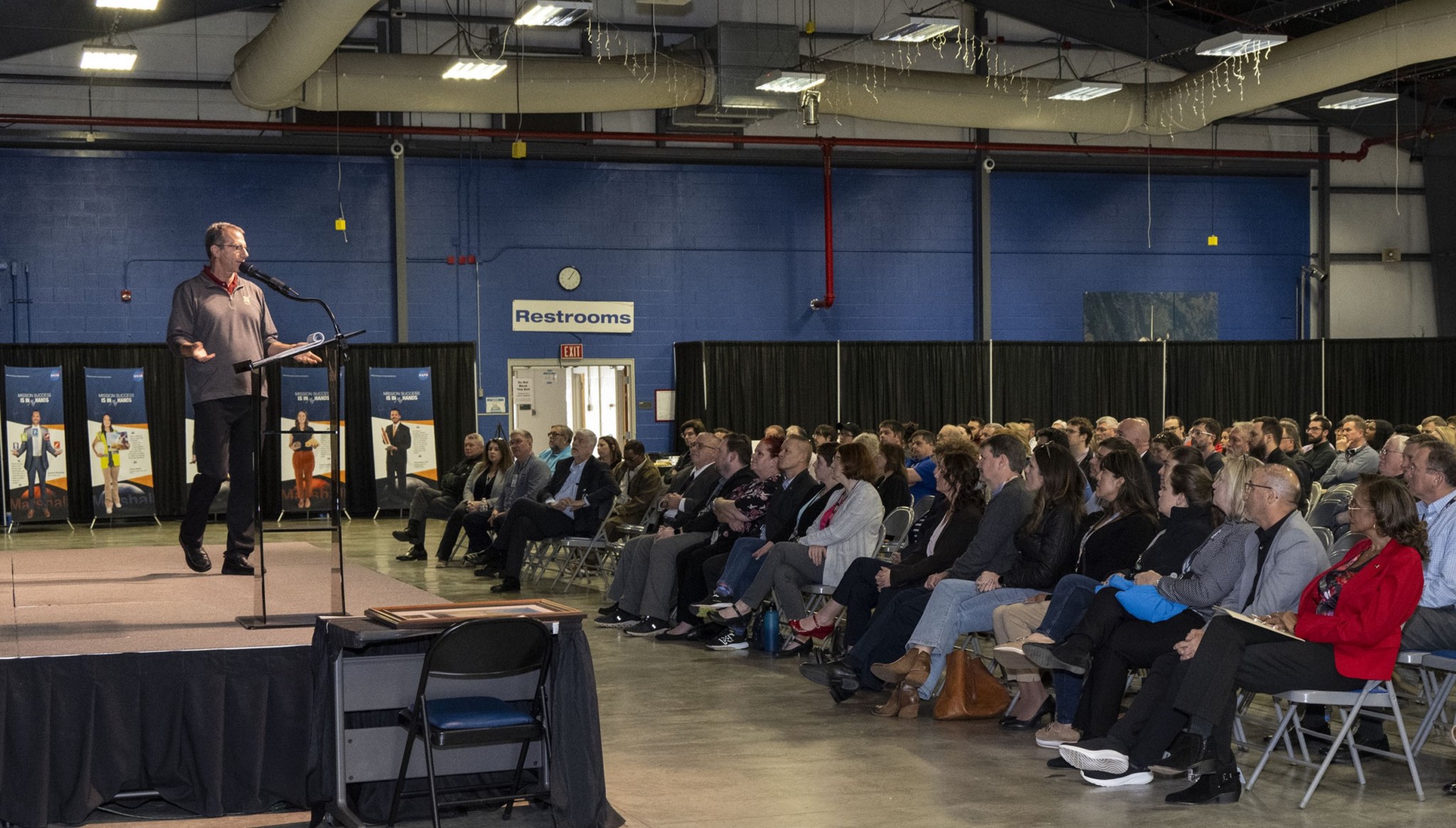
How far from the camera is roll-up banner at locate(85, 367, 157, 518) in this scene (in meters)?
14.5

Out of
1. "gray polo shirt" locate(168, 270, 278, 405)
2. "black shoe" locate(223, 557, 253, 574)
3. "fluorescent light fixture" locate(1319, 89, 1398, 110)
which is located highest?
"fluorescent light fixture" locate(1319, 89, 1398, 110)

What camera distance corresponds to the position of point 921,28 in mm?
11500

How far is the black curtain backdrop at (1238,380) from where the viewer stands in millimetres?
17375

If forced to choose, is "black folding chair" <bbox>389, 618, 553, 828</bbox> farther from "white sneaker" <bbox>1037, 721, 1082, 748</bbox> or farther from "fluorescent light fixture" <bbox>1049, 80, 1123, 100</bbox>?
"fluorescent light fixture" <bbox>1049, 80, 1123, 100</bbox>

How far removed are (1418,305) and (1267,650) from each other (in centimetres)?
1586

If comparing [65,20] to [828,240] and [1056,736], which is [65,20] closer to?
[828,240]

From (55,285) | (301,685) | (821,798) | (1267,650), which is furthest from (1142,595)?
(55,285)

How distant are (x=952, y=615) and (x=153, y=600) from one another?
305 cm

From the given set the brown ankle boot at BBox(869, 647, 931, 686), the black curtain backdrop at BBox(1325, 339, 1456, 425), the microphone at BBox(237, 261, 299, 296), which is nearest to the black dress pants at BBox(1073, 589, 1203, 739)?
the brown ankle boot at BBox(869, 647, 931, 686)

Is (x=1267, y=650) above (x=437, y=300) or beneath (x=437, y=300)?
beneath

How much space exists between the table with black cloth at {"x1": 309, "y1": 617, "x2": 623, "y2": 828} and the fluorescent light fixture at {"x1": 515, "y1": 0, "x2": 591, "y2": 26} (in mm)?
6951

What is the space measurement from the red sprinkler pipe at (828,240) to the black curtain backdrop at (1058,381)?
626mm

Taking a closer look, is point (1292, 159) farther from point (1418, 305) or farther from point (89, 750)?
point (89, 750)

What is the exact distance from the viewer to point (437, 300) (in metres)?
15.9
